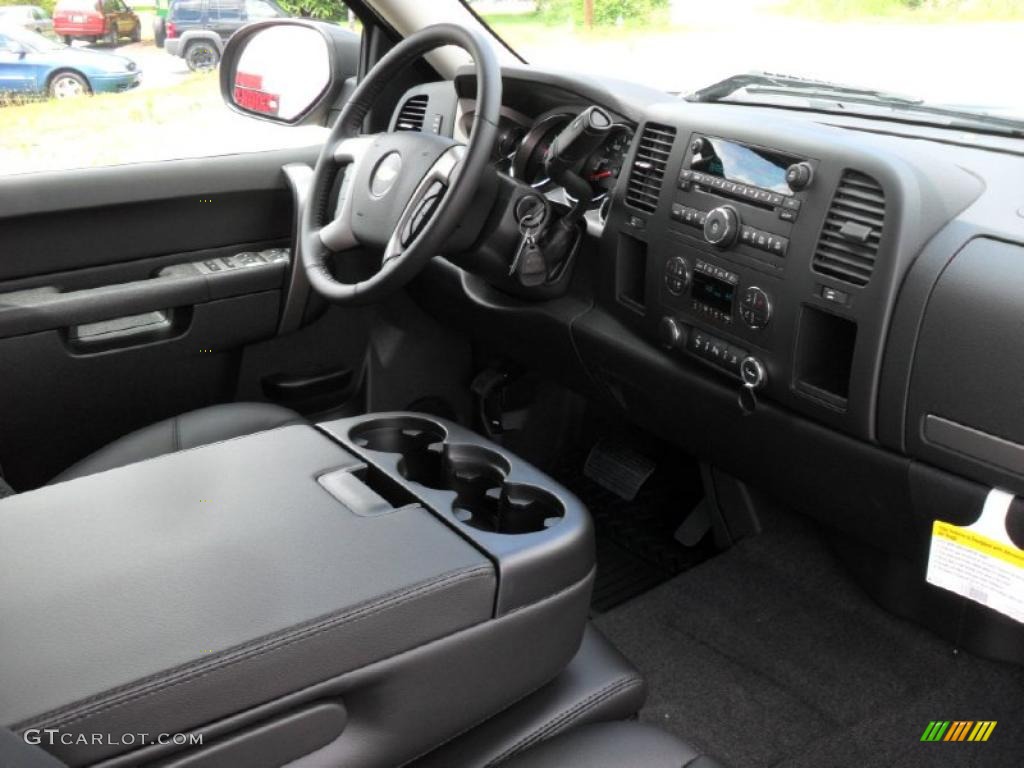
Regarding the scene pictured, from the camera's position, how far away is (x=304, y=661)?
1013 millimetres

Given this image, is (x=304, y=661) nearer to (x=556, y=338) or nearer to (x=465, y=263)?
(x=465, y=263)

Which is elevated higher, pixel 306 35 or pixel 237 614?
pixel 306 35

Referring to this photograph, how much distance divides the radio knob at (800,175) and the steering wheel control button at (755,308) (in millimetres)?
168

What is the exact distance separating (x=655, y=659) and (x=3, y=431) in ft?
4.54

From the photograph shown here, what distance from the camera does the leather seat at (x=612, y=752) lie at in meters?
1.08

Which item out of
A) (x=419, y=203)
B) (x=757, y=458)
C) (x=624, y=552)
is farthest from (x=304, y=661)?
(x=624, y=552)

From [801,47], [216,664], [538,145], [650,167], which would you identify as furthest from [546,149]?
[216,664]

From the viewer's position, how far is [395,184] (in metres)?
1.82

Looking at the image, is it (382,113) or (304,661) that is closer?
(304,661)

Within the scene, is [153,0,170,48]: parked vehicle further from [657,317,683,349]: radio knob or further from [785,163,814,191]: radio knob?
[785,163,814,191]: radio knob

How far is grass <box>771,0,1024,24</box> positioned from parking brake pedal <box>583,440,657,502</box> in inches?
42.0

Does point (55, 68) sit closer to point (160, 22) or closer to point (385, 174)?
point (160, 22)

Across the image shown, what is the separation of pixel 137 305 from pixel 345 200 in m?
0.60

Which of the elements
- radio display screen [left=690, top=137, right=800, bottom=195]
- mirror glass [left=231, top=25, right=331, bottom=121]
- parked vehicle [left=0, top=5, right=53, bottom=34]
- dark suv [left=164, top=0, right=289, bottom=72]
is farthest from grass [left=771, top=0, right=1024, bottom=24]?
parked vehicle [left=0, top=5, right=53, bottom=34]
